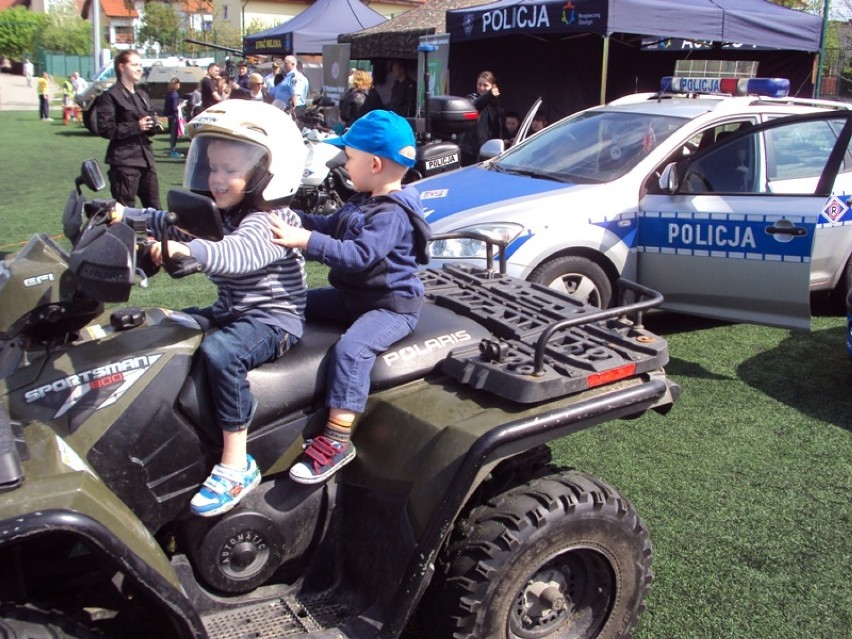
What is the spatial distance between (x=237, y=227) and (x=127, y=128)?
19.9 feet

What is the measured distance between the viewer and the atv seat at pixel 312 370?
8.49ft

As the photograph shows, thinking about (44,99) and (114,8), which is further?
(114,8)

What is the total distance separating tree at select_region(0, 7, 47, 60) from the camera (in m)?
58.6

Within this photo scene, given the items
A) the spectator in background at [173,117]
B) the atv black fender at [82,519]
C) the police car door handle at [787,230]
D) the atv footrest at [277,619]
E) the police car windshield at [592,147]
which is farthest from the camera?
the spectator in background at [173,117]

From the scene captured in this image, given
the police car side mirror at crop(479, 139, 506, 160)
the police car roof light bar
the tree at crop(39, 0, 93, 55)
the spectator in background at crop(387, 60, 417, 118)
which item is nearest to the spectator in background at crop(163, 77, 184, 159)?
the spectator in background at crop(387, 60, 417, 118)

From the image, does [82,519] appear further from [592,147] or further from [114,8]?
[114,8]

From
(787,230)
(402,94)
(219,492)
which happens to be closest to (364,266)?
(219,492)

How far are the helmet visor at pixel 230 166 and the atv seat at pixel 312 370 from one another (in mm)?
510

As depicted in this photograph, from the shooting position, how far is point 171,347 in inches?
102

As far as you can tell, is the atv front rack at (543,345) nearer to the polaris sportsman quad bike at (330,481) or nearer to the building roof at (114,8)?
the polaris sportsman quad bike at (330,481)

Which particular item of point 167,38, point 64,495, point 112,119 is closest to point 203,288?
point 112,119

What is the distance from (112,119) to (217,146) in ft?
20.1

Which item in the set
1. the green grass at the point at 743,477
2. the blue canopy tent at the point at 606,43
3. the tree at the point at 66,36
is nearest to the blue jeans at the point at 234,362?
the green grass at the point at 743,477

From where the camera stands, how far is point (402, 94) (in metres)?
16.0
